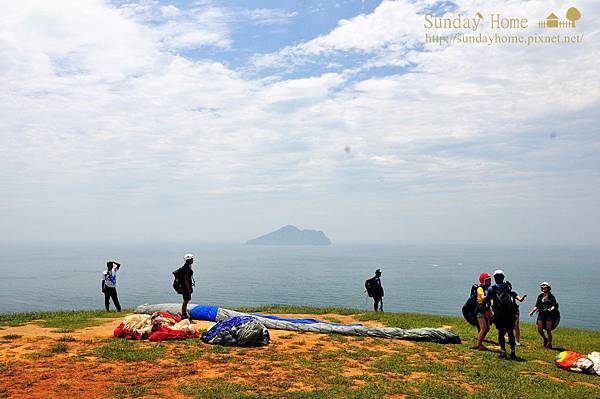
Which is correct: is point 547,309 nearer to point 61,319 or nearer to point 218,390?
point 218,390

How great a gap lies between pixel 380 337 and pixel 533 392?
21.6 feet

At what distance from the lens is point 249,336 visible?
13.9 metres

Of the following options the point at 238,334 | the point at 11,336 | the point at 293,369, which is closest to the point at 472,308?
the point at 293,369

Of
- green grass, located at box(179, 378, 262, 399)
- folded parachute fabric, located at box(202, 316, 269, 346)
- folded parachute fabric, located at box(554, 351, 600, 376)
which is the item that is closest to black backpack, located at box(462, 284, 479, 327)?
folded parachute fabric, located at box(554, 351, 600, 376)

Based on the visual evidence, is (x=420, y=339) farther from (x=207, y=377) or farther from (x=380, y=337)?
(x=207, y=377)

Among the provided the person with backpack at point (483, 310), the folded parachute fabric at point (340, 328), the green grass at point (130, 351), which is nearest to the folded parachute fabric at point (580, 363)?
the person with backpack at point (483, 310)

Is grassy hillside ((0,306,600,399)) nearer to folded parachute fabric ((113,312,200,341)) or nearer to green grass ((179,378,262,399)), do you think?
green grass ((179,378,262,399))

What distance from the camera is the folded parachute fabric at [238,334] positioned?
13852mm

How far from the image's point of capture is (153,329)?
48.1 feet

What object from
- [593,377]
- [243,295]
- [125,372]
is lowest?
[243,295]

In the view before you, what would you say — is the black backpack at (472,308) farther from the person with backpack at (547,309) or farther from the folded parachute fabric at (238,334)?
the folded parachute fabric at (238,334)

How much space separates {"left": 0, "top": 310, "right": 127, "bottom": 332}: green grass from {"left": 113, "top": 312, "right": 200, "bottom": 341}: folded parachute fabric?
274 centimetres

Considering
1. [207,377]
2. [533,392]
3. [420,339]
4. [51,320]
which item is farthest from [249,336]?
[51,320]

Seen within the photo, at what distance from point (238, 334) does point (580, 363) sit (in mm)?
10677
